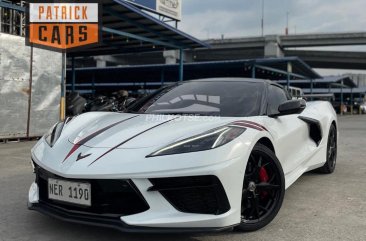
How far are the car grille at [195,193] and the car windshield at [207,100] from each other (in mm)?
973

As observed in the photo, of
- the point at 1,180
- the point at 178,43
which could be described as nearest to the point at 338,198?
the point at 1,180

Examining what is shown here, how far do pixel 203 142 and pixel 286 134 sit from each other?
135 cm

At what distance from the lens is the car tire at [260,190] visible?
10.0 feet

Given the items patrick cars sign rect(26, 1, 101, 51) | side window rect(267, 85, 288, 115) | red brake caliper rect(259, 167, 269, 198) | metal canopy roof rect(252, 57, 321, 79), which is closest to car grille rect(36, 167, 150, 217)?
red brake caliper rect(259, 167, 269, 198)

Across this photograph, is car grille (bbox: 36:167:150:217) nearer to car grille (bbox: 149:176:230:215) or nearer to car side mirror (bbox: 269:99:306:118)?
car grille (bbox: 149:176:230:215)

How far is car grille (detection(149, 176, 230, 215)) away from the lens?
8.63ft

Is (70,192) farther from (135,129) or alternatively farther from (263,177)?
(263,177)

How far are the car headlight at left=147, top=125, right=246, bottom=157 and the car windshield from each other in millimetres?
A: 566

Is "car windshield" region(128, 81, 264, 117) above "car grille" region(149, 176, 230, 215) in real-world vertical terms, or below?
above

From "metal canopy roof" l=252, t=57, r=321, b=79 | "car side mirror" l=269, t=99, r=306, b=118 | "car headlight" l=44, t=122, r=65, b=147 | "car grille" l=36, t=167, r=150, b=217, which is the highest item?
"metal canopy roof" l=252, t=57, r=321, b=79

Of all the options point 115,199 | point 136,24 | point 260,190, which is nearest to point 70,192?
point 115,199

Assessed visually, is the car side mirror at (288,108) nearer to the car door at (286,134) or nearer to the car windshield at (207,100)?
the car door at (286,134)

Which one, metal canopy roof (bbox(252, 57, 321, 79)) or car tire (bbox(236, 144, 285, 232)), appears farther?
metal canopy roof (bbox(252, 57, 321, 79))

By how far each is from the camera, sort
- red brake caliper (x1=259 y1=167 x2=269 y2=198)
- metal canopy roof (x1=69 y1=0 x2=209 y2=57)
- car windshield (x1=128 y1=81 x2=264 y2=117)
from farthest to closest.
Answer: metal canopy roof (x1=69 y1=0 x2=209 y2=57) → car windshield (x1=128 y1=81 x2=264 y2=117) → red brake caliper (x1=259 y1=167 x2=269 y2=198)
